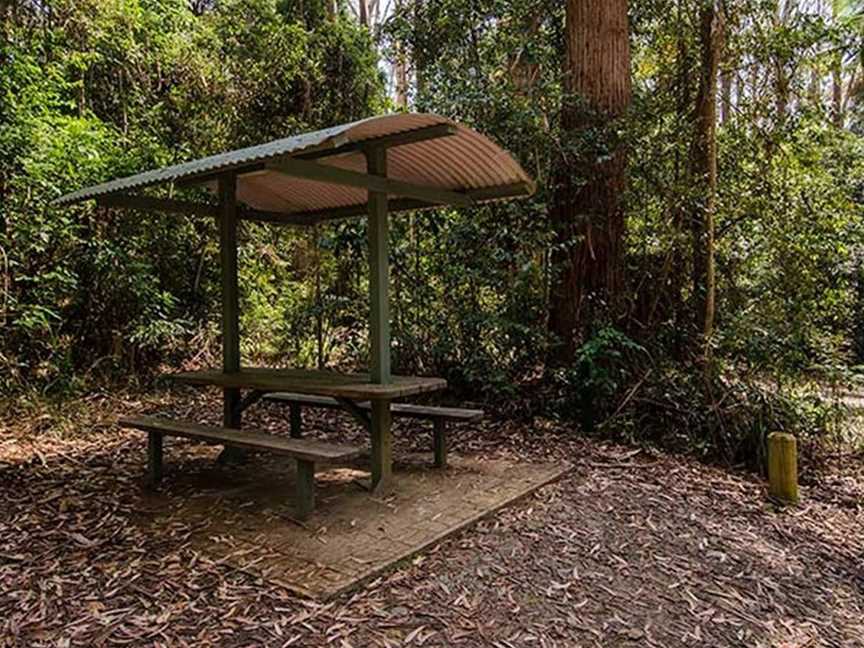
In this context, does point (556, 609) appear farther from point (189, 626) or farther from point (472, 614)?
point (189, 626)

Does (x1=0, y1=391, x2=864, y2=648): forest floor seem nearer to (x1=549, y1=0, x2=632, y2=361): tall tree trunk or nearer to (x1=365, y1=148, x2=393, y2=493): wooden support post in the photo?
(x1=365, y1=148, x2=393, y2=493): wooden support post

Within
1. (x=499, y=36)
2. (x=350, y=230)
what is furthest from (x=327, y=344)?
A: (x=499, y=36)

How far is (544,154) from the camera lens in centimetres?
586

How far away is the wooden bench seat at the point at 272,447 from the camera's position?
3297mm

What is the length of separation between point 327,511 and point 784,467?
130 inches

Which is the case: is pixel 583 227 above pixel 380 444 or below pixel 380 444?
above

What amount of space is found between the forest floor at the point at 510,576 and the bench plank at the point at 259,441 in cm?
45

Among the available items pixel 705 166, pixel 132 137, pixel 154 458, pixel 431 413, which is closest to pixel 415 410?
pixel 431 413

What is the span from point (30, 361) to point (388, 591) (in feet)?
17.4

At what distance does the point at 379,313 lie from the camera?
12.9 ft

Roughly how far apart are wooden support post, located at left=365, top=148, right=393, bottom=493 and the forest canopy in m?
2.08

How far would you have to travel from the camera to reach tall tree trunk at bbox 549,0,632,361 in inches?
229

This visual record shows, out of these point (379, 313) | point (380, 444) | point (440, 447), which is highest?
point (379, 313)

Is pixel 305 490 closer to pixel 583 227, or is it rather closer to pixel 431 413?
pixel 431 413
